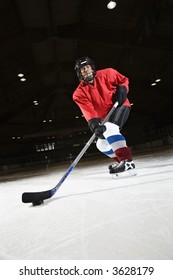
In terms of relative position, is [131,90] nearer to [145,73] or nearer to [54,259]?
[145,73]

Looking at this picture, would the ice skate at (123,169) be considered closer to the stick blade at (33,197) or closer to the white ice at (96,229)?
the white ice at (96,229)

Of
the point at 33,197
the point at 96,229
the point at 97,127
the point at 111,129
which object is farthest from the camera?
the point at 111,129

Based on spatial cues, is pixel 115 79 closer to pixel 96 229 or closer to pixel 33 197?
pixel 33 197

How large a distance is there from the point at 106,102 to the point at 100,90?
125mm

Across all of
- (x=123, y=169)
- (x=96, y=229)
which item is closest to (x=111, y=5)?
(x=123, y=169)

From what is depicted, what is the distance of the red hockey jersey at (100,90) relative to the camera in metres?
2.01

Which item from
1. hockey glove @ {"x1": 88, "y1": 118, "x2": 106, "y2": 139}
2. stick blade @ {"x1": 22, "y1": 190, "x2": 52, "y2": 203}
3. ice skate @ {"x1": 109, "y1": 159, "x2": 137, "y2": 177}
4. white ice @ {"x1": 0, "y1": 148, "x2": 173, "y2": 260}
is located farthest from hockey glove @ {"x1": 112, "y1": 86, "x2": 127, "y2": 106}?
stick blade @ {"x1": 22, "y1": 190, "x2": 52, "y2": 203}

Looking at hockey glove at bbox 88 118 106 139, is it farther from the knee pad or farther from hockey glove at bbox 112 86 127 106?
hockey glove at bbox 112 86 127 106

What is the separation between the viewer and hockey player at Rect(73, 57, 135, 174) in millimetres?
1897

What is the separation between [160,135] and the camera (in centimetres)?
1332

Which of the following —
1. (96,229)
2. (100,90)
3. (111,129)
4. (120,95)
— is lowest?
(96,229)

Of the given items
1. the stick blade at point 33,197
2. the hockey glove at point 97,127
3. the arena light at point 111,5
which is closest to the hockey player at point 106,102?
the hockey glove at point 97,127

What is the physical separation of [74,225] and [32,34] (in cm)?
520

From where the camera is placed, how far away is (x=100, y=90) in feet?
6.64
